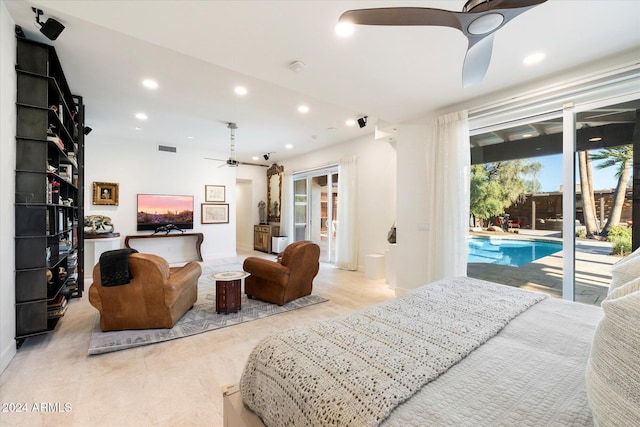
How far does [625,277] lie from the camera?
1.01 metres

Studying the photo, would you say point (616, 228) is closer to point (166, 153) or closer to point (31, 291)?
point (31, 291)

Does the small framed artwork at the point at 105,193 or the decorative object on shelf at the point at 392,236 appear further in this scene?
the small framed artwork at the point at 105,193

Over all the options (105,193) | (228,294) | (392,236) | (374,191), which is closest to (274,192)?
(374,191)

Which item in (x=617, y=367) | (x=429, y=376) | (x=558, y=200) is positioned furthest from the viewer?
(x=558, y=200)

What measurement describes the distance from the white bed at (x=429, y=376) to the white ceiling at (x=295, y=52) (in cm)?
202

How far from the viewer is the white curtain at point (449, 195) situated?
332 cm

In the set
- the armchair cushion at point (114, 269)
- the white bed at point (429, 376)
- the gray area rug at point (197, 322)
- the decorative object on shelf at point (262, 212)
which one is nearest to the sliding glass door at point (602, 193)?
the white bed at point (429, 376)

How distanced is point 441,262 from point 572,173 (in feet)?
5.24

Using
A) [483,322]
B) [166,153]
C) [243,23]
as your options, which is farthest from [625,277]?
[166,153]

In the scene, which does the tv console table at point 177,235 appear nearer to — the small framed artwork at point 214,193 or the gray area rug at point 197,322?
the small framed artwork at point 214,193

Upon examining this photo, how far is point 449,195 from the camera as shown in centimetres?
341

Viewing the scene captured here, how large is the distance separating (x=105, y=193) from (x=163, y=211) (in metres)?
1.15

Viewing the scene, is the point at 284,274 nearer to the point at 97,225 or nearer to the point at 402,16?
the point at 402,16

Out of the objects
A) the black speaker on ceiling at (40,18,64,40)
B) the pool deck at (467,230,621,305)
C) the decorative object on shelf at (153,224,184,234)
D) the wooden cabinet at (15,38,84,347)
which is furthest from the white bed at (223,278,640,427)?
the decorative object on shelf at (153,224,184,234)
